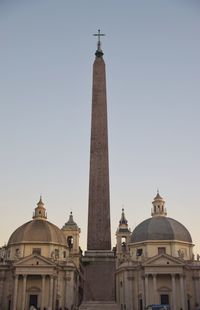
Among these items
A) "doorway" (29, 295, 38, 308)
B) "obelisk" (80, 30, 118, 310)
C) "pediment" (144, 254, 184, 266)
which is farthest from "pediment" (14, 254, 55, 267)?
"obelisk" (80, 30, 118, 310)

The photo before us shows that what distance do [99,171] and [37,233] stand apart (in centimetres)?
3784

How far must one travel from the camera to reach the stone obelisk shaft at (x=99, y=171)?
73.4 ft

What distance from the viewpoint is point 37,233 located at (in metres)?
60.0

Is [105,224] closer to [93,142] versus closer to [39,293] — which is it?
[93,142]

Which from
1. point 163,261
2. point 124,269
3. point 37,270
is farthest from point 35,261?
point 163,261

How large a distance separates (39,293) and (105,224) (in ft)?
119

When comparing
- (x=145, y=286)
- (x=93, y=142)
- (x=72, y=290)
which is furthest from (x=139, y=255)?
(x=93, y=142)

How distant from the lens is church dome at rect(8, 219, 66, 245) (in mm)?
59375

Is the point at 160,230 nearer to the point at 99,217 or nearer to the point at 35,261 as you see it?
the point at 35,261

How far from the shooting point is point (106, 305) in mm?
21000

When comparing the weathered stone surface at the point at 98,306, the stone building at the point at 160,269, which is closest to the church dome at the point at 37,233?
the stone building at the point at 160,269

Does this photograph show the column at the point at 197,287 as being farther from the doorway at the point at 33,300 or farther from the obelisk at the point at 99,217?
the obelisk at the point at 99,217

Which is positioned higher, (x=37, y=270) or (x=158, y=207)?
(x=158, y=207)

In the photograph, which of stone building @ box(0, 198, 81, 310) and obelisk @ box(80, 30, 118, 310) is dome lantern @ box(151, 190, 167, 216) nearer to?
stone building @ box(0, 198, 81, 310)
